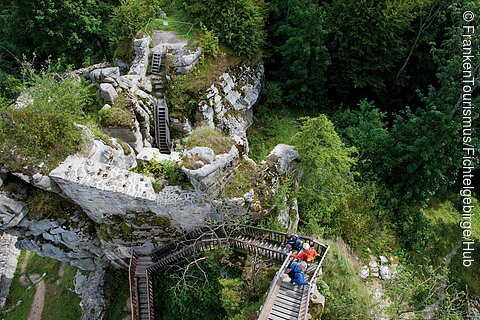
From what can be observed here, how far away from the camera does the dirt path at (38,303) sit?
2117 centimetres

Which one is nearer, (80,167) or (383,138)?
(80,167)

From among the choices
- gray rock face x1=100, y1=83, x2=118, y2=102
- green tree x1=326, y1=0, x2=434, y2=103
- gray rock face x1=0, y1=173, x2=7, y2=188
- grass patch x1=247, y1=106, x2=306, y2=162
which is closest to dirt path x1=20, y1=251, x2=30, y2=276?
gray rock face x1=0, y1=173, x2=7, y2=188

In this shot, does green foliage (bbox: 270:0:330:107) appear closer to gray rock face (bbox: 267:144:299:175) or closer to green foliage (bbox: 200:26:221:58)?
green foliage (bbox: 200:26:221:58)

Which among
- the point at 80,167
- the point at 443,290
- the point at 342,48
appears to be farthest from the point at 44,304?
the point at 342,48

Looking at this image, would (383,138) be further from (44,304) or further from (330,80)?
(44,304)

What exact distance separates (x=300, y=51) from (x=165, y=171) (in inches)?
486

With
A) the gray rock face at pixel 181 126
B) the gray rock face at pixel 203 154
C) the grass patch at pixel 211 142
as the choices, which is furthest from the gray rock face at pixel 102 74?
the gray rock face at pixel 203 154

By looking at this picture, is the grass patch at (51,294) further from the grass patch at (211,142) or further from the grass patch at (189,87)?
the grass patch at (211,142)

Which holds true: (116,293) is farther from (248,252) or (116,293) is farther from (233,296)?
(248,252)

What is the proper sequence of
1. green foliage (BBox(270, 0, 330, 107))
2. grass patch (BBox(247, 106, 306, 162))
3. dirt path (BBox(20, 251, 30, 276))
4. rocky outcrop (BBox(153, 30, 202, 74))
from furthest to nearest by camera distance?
1. dirt path (BBox(20, 251, 30, 276))
2. grass patch (BBox(247, 106, 306, 162))
3. green foliage (BBox(270, 0, 330, 107))
4. rocky outcrop (BBox(153, 30, 202, 74))

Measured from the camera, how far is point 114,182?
1364 cm

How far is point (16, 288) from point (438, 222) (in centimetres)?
2599

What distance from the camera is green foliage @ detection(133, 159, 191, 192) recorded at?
1391 cm

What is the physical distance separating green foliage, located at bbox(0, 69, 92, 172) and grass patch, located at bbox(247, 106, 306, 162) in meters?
11.0
